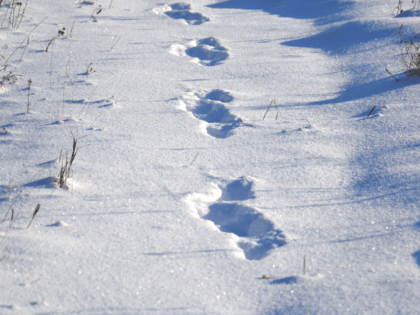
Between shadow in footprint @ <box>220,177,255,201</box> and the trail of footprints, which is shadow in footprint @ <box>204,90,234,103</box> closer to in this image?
the trail of footprints

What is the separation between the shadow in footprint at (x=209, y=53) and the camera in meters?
3.23

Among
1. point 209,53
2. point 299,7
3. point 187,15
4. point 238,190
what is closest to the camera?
point 238,190

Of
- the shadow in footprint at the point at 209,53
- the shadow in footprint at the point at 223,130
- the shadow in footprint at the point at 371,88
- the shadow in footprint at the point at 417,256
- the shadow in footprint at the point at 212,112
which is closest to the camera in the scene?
the shadow in footprint at the point at 417,256

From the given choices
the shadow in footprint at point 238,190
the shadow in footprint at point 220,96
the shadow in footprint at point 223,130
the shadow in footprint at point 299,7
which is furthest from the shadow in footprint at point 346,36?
the shadow in footprint at point 238,190

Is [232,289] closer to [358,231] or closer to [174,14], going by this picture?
[358,231]

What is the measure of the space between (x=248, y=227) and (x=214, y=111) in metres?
1.09

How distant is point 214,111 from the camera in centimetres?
247

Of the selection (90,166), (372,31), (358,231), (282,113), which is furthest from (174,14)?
(358,231)

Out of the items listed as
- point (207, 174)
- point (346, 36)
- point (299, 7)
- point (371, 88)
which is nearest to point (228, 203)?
point (207, 174)

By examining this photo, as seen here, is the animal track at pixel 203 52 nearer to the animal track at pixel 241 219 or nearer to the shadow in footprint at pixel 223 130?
the shadow in footprint at pixel 223 130

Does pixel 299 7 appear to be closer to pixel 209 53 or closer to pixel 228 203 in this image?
pixel 209 53

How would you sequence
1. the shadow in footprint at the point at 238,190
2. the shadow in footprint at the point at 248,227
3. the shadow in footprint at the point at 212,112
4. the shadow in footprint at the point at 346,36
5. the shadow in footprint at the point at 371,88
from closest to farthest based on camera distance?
the shadow in footprint at the point at 248,227, the shadow in footprint at the point at 238,190, the shadow in footprint at the point at 212,112, the shadow in footprint at the point at 371,88, the shadow in footprint at the point at 346,36

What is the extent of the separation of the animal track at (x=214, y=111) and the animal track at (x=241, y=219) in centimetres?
55

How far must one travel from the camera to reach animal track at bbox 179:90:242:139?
7.47ft
